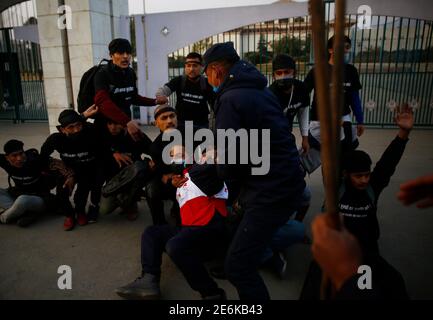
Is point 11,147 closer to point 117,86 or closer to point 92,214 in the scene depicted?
point 92,214

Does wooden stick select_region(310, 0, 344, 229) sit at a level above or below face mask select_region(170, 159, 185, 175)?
above

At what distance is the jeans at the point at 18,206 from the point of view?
3420 millimetres

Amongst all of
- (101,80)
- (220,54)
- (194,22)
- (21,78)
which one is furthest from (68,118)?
(21,78)

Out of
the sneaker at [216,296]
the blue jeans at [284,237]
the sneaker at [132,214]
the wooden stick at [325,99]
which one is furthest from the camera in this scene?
the sneaker at [132,214]

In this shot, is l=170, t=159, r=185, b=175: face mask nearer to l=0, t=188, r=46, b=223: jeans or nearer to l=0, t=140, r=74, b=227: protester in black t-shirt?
l=0, t=140, r=74, b=227: protester in black t-shirt

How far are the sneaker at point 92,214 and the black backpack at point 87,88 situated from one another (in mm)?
1069

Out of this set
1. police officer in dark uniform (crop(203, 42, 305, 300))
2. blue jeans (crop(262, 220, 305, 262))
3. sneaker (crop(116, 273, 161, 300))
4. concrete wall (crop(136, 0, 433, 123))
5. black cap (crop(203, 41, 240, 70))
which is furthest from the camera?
→ concrete wall (crop(136, 0, 433, 123))

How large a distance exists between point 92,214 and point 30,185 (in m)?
0.69

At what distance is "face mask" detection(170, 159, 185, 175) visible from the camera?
3.11 meters

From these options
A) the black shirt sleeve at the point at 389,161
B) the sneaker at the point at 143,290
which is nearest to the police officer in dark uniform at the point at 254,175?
the sneaker at the point at 143,290

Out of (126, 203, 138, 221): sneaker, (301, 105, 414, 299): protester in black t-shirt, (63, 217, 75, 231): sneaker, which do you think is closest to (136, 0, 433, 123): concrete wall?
(126, 203, 138, 221): sneaker

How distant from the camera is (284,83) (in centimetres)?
318

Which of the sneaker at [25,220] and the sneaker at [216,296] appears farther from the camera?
the sneaker at [25,220]

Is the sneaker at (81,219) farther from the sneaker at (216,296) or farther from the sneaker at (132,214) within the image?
the sneaker at (216,296)
